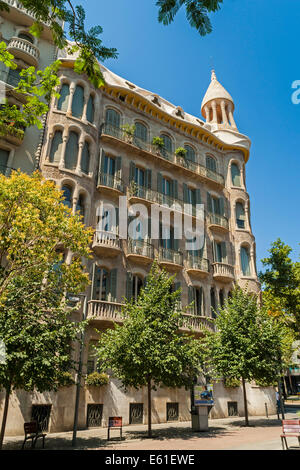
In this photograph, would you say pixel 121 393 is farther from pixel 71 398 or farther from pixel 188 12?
pixel 188 12

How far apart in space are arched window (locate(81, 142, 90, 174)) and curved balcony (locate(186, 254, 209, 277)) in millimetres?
9578

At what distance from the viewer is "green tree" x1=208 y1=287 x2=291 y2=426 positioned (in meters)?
17.3

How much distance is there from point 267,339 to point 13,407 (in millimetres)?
12814

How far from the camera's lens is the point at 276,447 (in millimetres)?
10289

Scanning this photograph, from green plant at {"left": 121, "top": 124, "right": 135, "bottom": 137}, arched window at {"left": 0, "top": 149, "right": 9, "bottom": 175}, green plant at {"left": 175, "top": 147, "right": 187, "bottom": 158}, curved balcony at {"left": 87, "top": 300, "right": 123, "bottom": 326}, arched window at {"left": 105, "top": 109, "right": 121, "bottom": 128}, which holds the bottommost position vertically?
curved balcony at {"left": 87, "top": 300, "right": 123, "bottom": 326}

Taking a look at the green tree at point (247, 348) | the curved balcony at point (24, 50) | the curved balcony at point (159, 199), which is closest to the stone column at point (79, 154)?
the curved balcony at point (159, 199)

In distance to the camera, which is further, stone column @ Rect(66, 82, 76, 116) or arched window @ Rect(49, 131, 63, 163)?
stone column @ Rect(66, 82, 76, 116)

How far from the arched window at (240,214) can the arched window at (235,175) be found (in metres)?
2.11

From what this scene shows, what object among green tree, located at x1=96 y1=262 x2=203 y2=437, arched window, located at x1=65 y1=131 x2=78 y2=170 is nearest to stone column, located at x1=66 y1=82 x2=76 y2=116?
arched window, located at x1=65 y1=131 x2=78 y2=170

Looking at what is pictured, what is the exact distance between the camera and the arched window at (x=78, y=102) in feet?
73.8

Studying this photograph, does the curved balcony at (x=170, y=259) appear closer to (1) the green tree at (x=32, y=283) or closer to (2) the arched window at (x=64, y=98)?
(1) the green tree at (x=32, y=283)

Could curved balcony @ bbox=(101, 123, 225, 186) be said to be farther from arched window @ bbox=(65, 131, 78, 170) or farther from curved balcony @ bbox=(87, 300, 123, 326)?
curved balcony @ bbox=(87, 300, 123, 326)

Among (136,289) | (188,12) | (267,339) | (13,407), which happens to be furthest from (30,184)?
(267,339)
